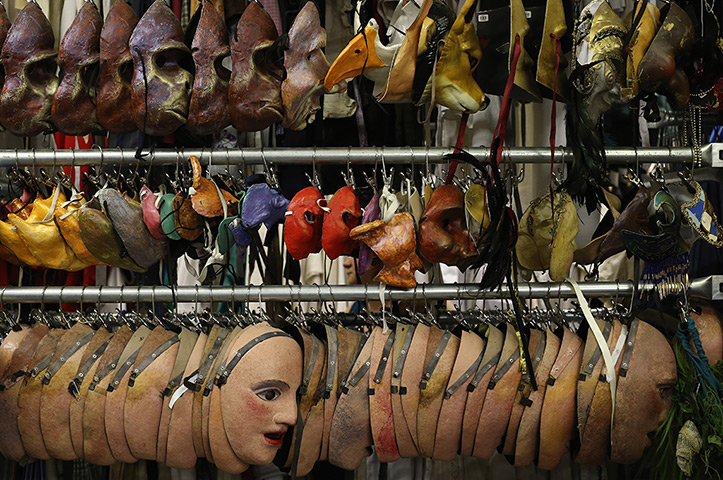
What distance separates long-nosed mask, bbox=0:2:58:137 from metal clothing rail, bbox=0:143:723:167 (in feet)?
0.39

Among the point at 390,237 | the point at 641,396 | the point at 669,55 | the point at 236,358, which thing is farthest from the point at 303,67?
the point at 641,396

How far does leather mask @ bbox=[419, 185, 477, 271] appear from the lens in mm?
1933

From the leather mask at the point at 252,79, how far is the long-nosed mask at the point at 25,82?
0.57 metres

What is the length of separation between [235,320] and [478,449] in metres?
0.75

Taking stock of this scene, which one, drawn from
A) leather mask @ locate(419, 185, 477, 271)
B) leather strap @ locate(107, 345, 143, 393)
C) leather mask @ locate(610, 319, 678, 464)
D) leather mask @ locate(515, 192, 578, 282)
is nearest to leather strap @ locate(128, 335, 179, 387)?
leather strap @ locate(107, 345, 143, 393)

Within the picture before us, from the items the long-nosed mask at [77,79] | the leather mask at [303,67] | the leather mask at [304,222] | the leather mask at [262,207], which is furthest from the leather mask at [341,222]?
the long-nosed mask at [77,79]

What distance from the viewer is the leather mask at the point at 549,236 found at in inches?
77.4

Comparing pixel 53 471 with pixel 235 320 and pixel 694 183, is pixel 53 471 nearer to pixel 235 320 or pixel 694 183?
pixel 235 320

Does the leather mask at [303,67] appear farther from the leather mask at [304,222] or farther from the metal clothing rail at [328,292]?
the metal clothing rail at [328,292]

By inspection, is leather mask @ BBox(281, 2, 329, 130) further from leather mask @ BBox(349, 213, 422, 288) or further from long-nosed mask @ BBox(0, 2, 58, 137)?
long-nosed mask @ BBox(0, 2, 58, 137)

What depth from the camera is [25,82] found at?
2078mm

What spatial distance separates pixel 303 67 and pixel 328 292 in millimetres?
620

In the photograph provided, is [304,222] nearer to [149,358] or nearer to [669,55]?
[149,358]

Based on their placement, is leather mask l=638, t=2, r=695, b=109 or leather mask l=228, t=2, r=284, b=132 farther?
leather mask l=228, t=2, r=284, b=132
